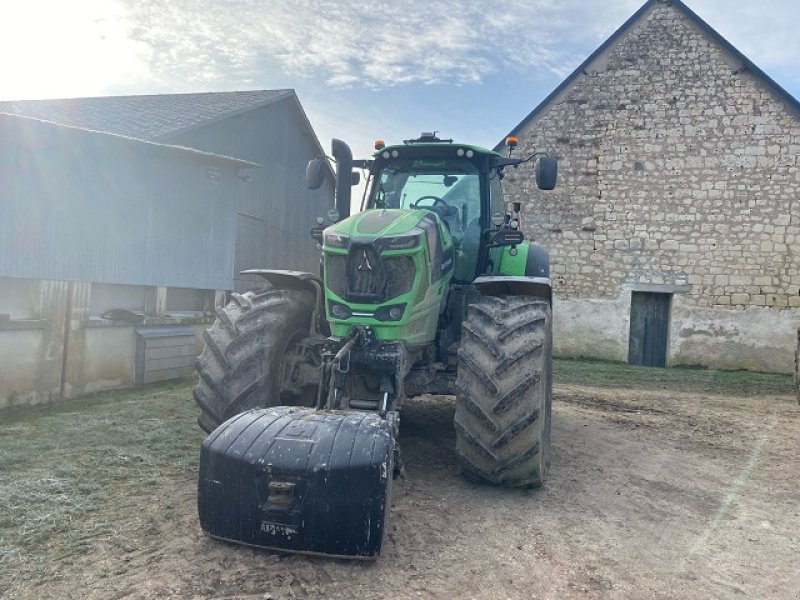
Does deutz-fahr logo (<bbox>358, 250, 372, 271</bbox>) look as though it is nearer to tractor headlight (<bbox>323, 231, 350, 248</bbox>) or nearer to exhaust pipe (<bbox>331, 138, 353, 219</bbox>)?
tractor headlight (<bbox>323, 231, 350, 248</bbox>)

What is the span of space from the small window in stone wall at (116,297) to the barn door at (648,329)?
9.41m

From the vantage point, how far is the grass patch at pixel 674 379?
995cm

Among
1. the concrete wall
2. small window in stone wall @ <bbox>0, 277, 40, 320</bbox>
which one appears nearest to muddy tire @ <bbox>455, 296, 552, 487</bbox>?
the concrete wall

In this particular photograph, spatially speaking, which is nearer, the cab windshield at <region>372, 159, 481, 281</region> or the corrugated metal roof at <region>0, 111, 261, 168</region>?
the cab windshield at <region>372, 159, 481, 281</region>

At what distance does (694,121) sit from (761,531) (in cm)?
1056

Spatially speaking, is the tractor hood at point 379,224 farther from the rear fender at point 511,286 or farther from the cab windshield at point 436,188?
the cab windshield at point 436,188

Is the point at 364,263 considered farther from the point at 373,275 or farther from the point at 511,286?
the point at 511,286

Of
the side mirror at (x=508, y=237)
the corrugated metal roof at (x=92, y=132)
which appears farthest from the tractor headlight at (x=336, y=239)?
the corrugated metal roof at (x=92, y=132)

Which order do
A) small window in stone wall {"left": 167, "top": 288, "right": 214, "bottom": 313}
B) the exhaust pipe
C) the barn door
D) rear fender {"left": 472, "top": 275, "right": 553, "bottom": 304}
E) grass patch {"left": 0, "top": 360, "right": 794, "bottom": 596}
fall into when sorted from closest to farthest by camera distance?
grass patch {"left": 0, "top": 360, "right": 794, "bottom": 596} → rear fender {"left": 472, "top": 275, "right": 553, "bottom": 304} → the exhaust pipe → small window in stone wall {"left": 167, "top": 288, "right": 214, "bottom": 313} → the barn door

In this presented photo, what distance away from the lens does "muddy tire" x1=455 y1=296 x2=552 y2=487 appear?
145 inches

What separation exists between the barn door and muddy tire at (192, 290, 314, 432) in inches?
395

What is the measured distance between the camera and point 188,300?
31.2ft

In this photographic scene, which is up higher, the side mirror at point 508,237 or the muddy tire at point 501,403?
the side mirror at point 508,237

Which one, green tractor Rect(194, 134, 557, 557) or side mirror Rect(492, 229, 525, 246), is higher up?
side mirror Rect(492, 229, 525, 246)
